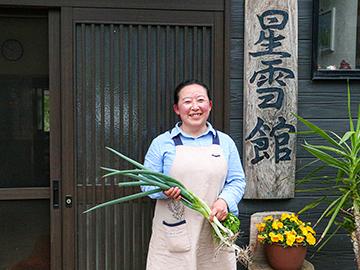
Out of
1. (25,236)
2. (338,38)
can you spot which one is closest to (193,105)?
(338,38)

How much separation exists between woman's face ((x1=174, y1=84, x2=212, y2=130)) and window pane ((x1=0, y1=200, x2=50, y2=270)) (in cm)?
117

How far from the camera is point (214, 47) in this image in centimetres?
321

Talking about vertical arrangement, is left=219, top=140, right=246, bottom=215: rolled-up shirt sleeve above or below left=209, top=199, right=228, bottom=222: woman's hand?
above

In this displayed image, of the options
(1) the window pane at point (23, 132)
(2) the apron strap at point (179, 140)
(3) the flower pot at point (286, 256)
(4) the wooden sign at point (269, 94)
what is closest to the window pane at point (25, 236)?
(1) the window pane at point (23, 132)

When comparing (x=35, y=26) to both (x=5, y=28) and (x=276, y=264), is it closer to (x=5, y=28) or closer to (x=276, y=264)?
(x=5, y=28)

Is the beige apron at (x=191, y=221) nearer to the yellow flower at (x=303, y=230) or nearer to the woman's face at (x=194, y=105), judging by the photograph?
the woman's face at (x=194, y=105)

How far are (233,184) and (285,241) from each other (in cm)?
56

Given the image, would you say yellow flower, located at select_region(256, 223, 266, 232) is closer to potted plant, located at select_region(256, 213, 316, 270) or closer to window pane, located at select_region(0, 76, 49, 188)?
potted plant, located at select_region(256, 213, 316, 270)

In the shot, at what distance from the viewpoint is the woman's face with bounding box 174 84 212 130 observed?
8.47 feet

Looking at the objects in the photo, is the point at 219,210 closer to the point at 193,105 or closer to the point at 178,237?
the point at 178,237

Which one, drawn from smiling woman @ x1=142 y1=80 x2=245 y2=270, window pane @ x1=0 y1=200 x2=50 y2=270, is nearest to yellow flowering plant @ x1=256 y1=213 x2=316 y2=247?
smiling woman @ x1=142 y1=80 x2=245 y2=270

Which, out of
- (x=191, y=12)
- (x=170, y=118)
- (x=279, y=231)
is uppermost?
(x=191, y=12)

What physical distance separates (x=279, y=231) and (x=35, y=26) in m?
1.93

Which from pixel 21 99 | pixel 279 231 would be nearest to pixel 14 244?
pixel 21 99
